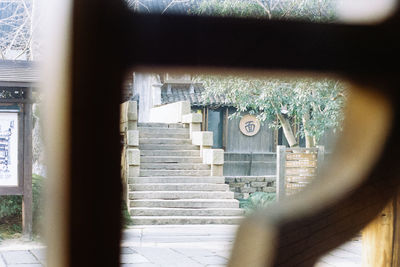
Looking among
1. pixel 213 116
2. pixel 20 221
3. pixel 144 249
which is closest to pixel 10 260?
pixel 144 249

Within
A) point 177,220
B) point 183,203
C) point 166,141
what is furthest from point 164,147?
point 177,220

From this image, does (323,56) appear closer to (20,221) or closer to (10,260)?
(10,260)

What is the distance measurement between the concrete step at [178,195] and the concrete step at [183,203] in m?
0.14

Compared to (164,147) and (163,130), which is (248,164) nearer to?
(163,130)

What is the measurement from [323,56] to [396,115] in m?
0.07

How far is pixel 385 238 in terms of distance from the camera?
1.26 ft

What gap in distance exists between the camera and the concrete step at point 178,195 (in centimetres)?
733

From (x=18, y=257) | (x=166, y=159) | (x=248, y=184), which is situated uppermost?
(x=166, y=159)

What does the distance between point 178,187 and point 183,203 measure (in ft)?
1.57

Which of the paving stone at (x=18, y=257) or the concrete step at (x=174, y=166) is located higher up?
the concrete step at (x=174, y=166)

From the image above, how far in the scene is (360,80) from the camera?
0.32 m

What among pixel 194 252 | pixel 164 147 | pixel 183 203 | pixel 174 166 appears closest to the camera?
pixel 194 252

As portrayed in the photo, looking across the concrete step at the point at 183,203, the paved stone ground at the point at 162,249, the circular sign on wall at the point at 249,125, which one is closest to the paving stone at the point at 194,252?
the paved stone ground at the point at 162,249

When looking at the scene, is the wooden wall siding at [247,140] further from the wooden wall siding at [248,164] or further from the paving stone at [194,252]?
the paving stone at [194,252]
